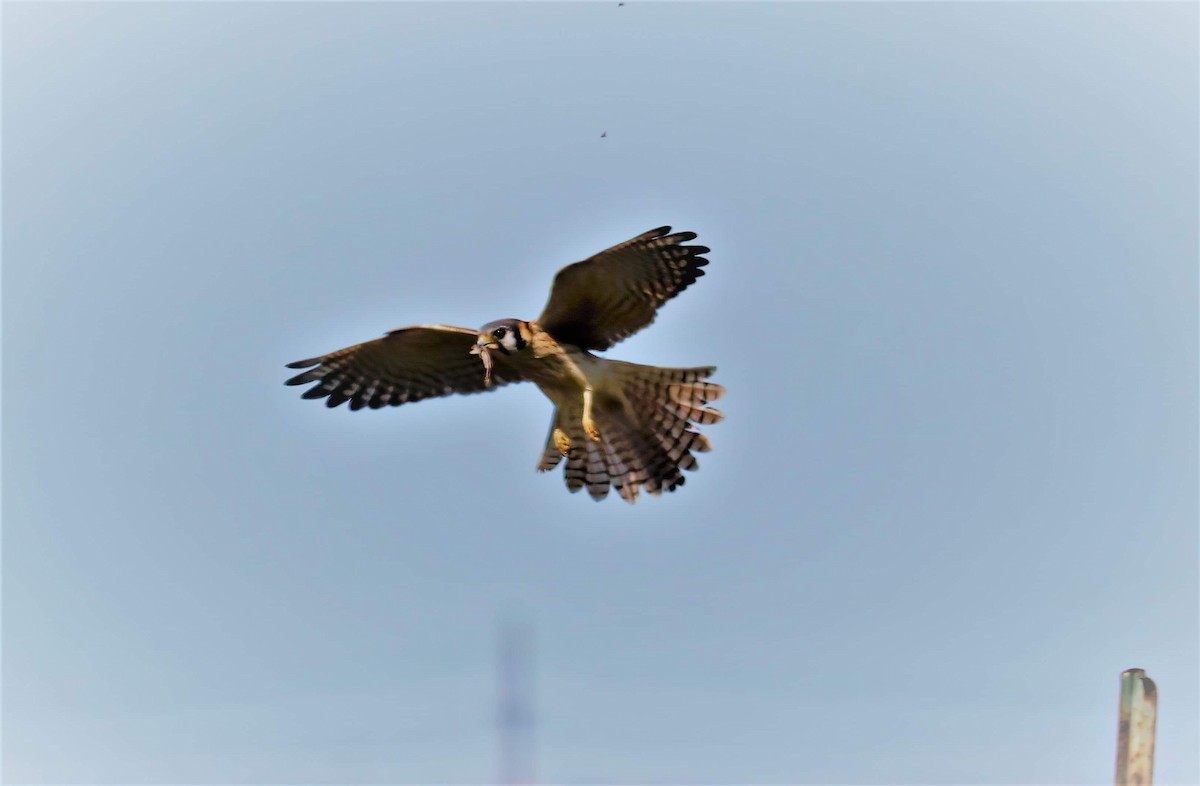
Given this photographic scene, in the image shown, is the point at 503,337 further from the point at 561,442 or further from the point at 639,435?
the point at 639,435

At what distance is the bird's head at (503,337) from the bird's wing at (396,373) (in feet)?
2.04

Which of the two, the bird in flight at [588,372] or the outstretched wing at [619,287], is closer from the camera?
the outstretched wing at [619,287]

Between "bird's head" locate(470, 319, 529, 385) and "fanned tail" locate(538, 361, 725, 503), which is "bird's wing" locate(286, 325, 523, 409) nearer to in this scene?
"bird's head" locate(470, 319, 529, 385)

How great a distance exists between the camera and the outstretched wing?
31.7ft

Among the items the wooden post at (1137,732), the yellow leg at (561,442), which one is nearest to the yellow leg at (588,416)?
the yellow leg at (561,442)

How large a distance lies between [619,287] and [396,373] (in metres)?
2.44

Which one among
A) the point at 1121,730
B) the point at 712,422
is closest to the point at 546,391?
the point at 712,422

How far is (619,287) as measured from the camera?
996 centimetres

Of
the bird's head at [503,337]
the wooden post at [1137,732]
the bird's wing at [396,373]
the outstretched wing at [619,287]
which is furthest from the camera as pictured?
the bird's wing at [396,373]

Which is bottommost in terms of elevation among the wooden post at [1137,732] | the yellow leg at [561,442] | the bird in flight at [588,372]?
the wooden post at [1137,732]

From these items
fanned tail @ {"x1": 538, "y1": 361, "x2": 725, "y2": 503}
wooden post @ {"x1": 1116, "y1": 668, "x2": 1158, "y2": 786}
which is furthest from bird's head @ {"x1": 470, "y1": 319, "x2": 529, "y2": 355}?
wooden post @ {"x1": 1116, "y1": 668, "x2": 1158, "y2": 786}

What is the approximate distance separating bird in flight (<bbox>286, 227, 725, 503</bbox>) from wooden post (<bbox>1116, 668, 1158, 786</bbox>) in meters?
5.13

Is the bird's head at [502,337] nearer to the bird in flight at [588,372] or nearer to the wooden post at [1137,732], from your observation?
the bird in flight at [588,372]

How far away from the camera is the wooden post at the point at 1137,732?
17.6 ft
